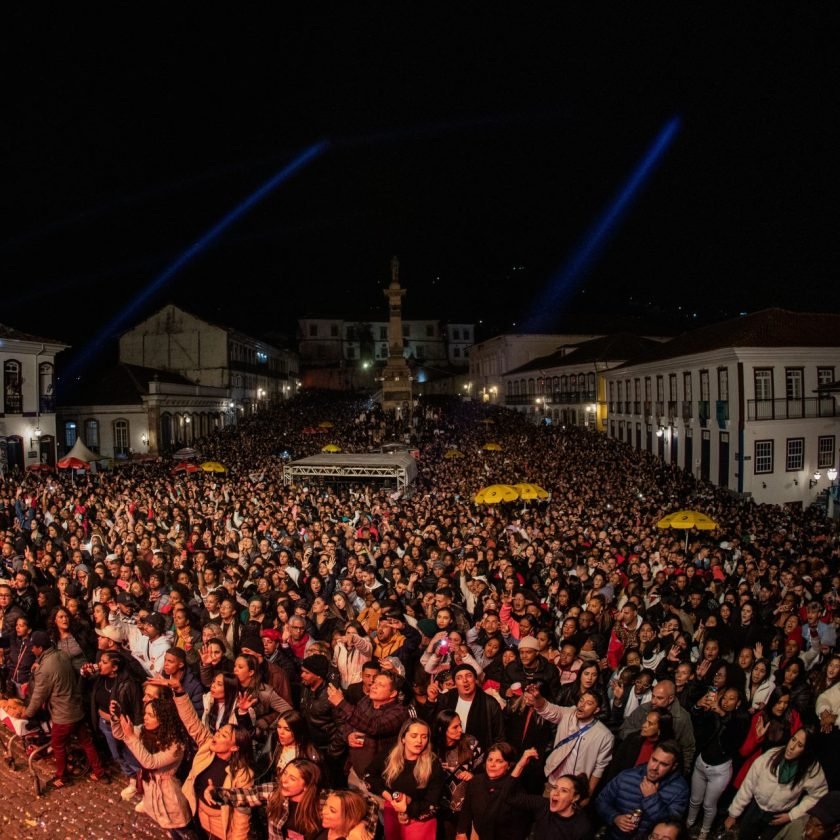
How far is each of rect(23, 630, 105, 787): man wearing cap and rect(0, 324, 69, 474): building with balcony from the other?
2769 cm

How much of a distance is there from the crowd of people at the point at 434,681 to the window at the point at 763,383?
45.4ft

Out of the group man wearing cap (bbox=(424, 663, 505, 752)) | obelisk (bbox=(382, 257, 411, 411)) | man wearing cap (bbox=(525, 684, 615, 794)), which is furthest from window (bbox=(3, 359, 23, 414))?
man wearing cap (bbox=(525, 684, 615, 794))

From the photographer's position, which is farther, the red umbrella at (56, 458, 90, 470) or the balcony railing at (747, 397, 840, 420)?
the balcony railing at (747, 397, 840, 420)

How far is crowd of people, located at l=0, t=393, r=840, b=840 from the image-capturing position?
4.00 metres

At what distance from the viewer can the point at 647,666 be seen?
611cm

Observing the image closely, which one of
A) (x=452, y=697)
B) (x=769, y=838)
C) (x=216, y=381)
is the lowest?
(x=769, y=838)

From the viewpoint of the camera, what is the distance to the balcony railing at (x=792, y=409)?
24438mm

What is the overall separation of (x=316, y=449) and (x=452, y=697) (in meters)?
26.6

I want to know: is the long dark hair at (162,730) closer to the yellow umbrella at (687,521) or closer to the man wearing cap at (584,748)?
the man wearing cap at (584,748)

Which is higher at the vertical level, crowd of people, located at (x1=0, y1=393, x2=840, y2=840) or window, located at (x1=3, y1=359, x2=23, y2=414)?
window, located at (x1=3, y1=359, x2=23, y2=414)

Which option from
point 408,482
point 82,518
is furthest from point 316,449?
point 82,518

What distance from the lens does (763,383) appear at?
81.2 ft

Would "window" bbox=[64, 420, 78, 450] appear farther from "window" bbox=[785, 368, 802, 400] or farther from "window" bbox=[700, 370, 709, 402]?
"window" bbox=[785, 368, 802, 400]

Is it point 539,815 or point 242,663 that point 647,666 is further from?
point 242,663
